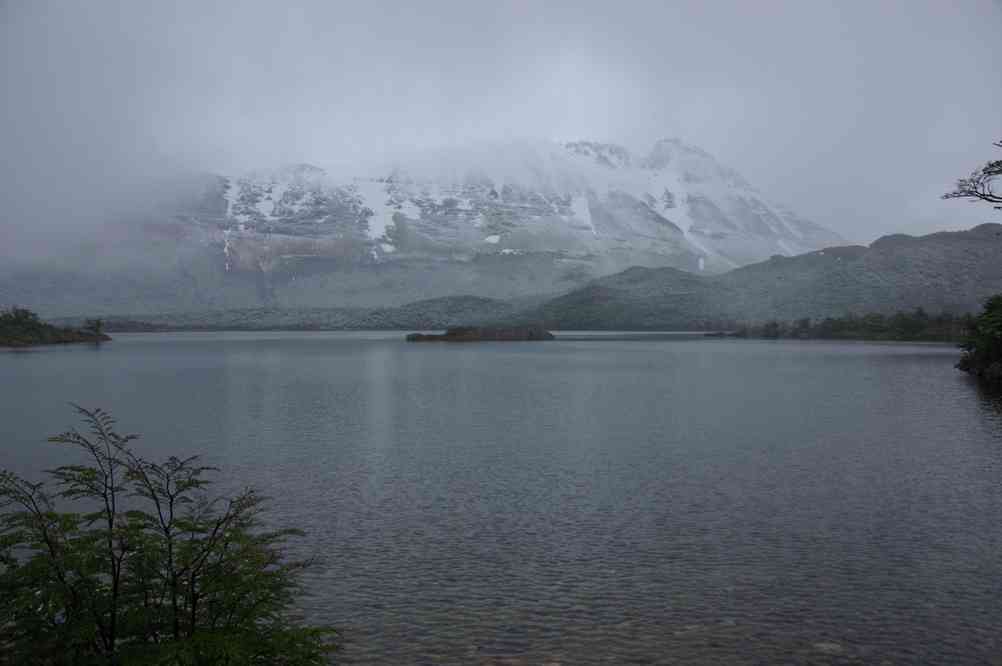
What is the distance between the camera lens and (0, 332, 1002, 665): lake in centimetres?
1308

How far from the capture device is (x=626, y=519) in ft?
66.7

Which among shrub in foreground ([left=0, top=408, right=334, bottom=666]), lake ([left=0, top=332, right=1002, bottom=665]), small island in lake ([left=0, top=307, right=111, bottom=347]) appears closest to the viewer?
shrub in foreground ([left=0, top=408, right=334, bottom=666])

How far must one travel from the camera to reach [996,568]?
52.9ft

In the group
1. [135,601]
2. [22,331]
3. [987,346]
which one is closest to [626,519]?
[135,601]

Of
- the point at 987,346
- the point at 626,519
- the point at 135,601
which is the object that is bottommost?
the point at 626,519

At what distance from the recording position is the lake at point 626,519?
42.9ft

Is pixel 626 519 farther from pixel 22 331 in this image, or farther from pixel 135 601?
pixel 22 331

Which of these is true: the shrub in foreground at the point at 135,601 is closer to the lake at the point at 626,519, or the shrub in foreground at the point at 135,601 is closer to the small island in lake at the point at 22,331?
the lake at the point at 626,519

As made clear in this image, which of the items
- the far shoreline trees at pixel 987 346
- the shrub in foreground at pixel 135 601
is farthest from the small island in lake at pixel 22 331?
the shrub in foreground at pixel 135 601

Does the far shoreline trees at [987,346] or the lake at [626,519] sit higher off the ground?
the far shoreline trees at [987,346]

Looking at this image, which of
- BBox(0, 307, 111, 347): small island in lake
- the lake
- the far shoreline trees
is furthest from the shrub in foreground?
BBox(0, 307, 111, 347): small island in lake

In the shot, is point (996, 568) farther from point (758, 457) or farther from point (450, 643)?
point (758, 457)

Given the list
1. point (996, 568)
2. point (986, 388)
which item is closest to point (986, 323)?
point (986, 388)

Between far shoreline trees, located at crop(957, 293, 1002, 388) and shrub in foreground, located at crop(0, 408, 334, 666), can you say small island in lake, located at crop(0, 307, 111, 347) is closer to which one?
far shoreline trees, located at crop(957, 293, 1002, 388)
